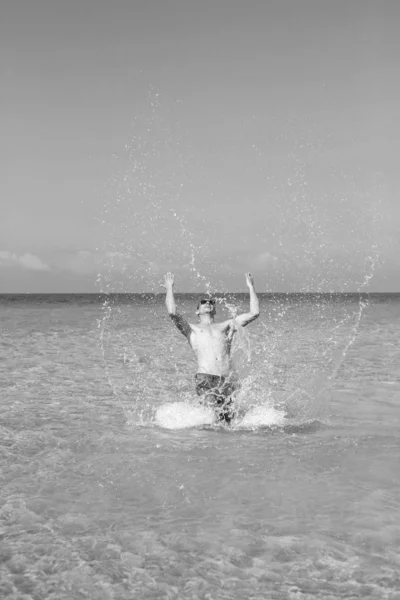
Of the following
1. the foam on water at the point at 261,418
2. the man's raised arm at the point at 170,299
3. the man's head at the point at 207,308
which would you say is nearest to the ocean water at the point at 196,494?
the foam on water at the point at 261,418

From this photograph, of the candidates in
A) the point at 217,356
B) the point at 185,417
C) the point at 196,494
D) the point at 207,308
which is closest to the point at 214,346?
the point at 217,356

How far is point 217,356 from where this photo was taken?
8133 millimetres

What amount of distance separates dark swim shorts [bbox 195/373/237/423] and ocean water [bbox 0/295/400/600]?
21cm

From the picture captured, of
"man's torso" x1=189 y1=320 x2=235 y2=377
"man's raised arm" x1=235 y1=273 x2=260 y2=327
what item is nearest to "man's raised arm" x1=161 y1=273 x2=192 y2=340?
"man's torso" x1=189 y1=320 x2=235 y2=377

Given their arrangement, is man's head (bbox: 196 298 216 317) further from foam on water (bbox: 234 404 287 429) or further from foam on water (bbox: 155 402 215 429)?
foam on water (bbox: 234 404 287 429)

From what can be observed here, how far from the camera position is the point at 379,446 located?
6.79 m

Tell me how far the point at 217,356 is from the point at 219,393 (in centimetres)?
46

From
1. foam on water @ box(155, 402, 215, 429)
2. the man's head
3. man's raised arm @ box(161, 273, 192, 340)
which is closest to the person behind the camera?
man's raised arm @ box(161, 273, 192, 340)

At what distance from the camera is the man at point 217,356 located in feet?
26.4

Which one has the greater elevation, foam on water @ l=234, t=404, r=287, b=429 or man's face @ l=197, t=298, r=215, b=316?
man's face @ l=197, t=298, r=215, b=316

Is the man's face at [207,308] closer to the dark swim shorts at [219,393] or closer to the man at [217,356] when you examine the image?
the man at [217,356]

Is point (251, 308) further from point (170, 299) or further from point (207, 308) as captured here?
point (170, 299)

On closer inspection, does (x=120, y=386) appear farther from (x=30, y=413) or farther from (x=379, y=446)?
(x=379, y=446)

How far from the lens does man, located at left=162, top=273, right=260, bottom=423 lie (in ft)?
26.4
